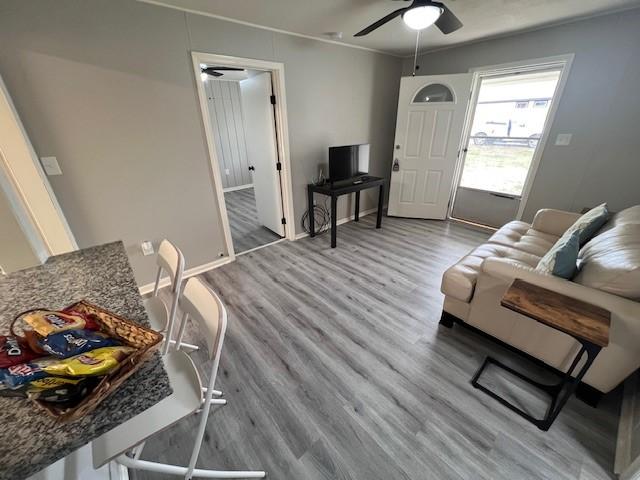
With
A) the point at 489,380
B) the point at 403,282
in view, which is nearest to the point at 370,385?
the point at 489,380

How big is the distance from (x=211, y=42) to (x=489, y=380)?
3.41m

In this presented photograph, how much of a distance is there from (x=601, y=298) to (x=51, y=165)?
3.51 meters

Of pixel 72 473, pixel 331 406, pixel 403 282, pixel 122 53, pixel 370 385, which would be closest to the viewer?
pixel 72 473

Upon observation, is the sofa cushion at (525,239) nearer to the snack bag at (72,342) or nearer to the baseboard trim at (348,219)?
the baseboard trim at (348,219)

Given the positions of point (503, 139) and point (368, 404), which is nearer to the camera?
point (368, 404)

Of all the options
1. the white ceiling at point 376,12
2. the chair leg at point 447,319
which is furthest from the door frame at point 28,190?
the chair leg at point 447,319

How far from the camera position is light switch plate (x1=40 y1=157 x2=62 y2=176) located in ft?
5.96

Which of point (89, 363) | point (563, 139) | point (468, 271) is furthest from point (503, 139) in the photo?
point (89, 363)

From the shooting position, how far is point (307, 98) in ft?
10.2

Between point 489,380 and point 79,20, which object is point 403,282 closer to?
point 489,380

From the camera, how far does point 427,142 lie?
3.76 metres

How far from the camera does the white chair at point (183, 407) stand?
Answer: 0.83 meters

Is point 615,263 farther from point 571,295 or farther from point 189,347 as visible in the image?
point 189,347

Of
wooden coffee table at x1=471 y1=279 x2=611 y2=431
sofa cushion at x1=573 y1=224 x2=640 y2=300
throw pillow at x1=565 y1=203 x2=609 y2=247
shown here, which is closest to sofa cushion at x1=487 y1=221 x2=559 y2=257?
throw pillow at x1=565 y1=203 x2=609 y2=247
